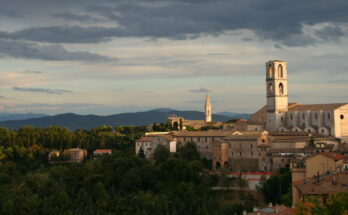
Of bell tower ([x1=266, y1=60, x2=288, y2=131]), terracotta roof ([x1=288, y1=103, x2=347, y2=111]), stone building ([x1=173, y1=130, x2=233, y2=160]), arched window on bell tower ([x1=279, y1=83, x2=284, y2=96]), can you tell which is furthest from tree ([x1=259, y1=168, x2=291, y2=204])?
arched window on bell tower ([x1=279, y1=83, x2=284, y2=96])

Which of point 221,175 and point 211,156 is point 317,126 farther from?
point 221,175

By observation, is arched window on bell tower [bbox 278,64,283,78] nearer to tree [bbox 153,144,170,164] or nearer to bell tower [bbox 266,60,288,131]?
bell tower [bbox 266,60,288,131]

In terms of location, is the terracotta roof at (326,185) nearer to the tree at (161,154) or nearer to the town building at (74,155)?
the tree at (161,154)

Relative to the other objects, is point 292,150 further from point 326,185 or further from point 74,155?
point 74,155

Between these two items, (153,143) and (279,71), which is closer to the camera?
(153,143)

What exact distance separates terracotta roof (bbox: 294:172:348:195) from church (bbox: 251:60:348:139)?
30376 millimetres

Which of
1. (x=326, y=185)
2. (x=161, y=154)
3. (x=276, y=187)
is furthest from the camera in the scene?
(x=161, y=154)

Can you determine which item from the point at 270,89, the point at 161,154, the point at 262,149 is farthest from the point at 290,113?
the point at 161,154

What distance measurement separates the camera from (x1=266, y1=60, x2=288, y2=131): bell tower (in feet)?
228

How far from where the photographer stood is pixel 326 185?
104ft

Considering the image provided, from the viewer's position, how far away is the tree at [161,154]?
63584mm

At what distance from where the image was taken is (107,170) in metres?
60.8

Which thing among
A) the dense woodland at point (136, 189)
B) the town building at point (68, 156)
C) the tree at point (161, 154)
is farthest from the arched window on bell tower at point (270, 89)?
the town building at point (68, 156)

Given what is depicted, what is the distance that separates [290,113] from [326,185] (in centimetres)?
3817
